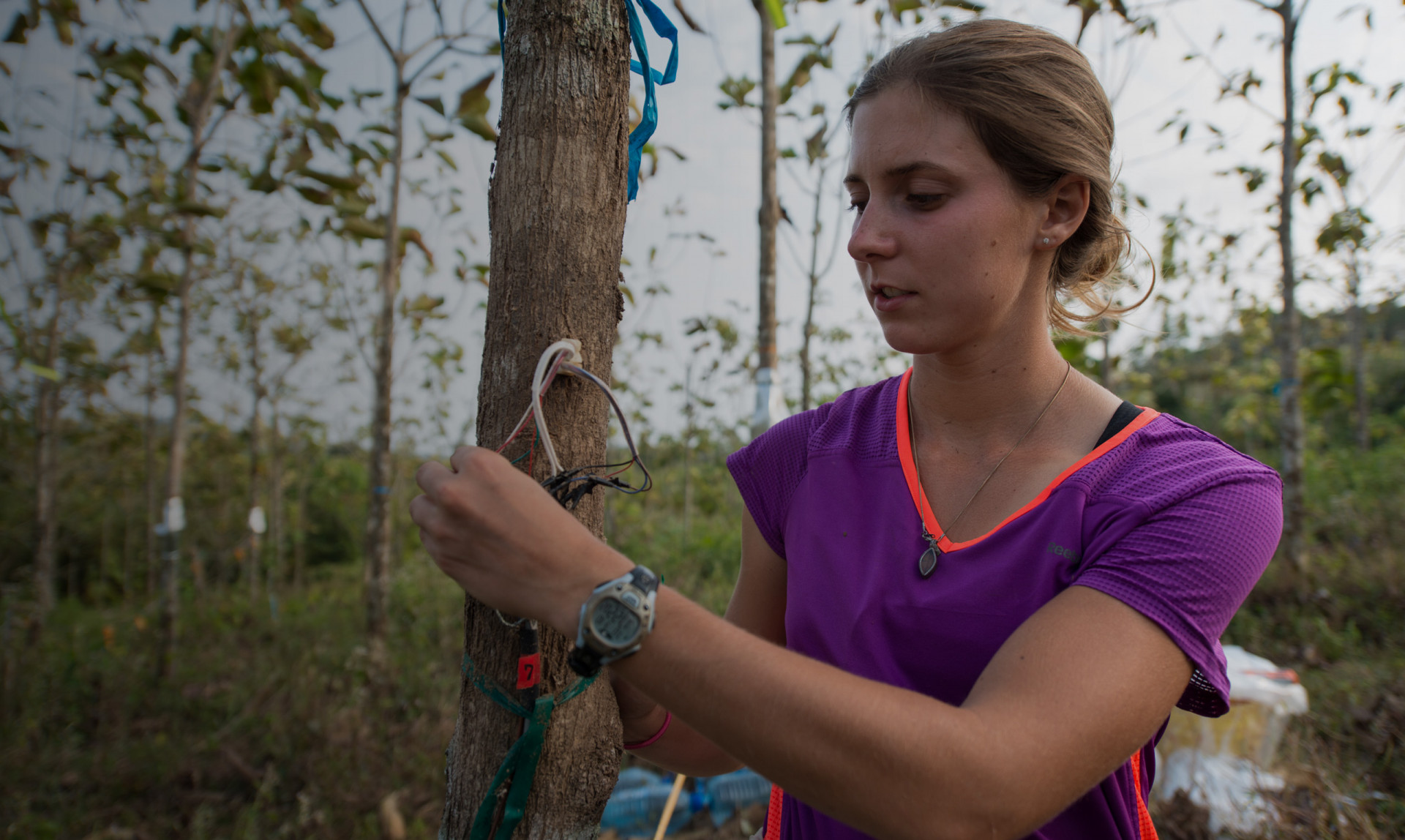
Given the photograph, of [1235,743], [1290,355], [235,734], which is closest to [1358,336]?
[1290,355]

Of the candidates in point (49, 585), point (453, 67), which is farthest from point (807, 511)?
point (49, 585)

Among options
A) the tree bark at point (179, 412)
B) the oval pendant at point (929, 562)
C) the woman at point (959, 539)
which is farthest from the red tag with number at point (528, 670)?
the tree bark at point (179, 412)

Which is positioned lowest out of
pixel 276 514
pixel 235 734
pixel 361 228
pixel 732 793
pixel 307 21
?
pixel 235 734

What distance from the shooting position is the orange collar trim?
100cm

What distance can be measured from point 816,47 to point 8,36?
3.44 meters

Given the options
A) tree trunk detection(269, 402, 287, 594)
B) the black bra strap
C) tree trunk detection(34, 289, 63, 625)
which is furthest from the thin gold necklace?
tree trunk detection(269, 402, 287, 594)

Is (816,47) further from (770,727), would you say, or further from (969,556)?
(770,727)

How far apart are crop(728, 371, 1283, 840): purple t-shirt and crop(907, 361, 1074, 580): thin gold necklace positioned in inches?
0.4

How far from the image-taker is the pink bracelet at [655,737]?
3.85 ft

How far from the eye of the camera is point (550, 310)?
1041mm

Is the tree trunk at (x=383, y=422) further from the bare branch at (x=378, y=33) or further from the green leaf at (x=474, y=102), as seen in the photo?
the green leaf at (x=474, y=102)

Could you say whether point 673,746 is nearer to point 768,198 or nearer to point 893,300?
point 893,300

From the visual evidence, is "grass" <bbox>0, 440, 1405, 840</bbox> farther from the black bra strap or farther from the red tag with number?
the red tag with number

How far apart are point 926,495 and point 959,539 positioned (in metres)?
0.10
